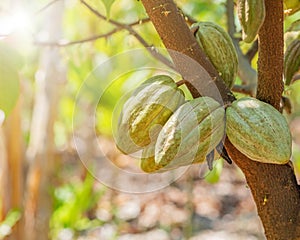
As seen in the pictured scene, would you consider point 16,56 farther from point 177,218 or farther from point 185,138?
point 177,218

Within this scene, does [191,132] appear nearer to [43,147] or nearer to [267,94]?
[267,94]

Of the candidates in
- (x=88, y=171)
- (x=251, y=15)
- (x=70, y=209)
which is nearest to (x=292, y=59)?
(x=251, y=15)

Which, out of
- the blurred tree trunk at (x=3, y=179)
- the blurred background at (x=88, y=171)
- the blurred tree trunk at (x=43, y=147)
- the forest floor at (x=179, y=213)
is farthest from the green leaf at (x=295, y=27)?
the forest floor at (x=179, y=213)

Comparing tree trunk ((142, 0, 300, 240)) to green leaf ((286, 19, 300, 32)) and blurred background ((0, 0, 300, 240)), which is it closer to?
green leaf ((286, 19, 300, 32))

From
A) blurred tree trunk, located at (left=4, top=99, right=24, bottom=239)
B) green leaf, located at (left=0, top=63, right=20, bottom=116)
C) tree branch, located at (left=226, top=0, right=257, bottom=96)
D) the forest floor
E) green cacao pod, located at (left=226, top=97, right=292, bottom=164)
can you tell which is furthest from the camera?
the forest floor

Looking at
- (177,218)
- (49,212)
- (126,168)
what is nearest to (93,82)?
(49,212)

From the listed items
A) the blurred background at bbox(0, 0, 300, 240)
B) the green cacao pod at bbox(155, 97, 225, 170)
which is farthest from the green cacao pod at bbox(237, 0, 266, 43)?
the blurred background at bbox(0, 0, 300, 240)
